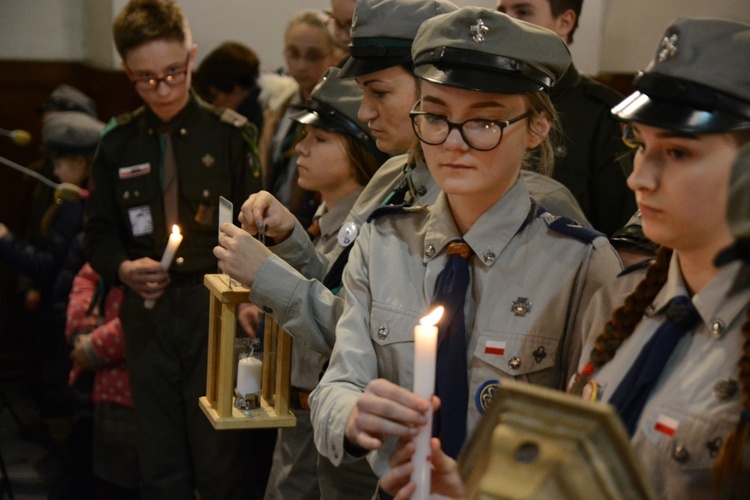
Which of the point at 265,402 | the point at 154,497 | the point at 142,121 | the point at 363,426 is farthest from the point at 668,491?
the point at 142,121

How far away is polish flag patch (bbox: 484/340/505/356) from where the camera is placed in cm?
159

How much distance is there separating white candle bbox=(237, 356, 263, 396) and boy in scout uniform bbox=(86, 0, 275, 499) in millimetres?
1061

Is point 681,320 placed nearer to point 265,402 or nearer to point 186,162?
point 265,402

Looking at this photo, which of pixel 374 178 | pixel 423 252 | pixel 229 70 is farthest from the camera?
pixel 229 70

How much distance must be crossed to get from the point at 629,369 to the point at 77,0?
5.33 metres

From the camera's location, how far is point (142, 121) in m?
3.46

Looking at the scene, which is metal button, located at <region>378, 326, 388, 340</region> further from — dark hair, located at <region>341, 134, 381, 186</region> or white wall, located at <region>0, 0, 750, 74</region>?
white wall, located at <region>0, 0, 750, 74</region>

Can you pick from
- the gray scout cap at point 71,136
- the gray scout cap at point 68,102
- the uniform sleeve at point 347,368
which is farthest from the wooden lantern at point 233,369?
the gray scout cap at point 68,102

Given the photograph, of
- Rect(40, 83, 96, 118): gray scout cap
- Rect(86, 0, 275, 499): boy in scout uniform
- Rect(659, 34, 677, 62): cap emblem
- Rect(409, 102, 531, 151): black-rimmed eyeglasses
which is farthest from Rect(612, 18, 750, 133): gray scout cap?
Rect(40, 83, 96, 118): gray scout cap

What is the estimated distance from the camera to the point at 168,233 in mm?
3361

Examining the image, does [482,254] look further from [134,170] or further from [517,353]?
[134,170]

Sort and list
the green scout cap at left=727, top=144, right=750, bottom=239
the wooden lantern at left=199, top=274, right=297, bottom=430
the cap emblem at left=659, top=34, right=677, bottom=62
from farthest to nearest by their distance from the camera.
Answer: the wooden lantern at left=199, top=274, right=297, bottom=430
the cap emblem at left=659, top=34, right=677, bottom=62
the green scout cap at left=727, top=144, right=750, bottom=239

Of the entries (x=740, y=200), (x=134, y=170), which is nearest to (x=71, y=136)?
(x=134, y=170)

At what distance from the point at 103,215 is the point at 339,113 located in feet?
→ 4.29
